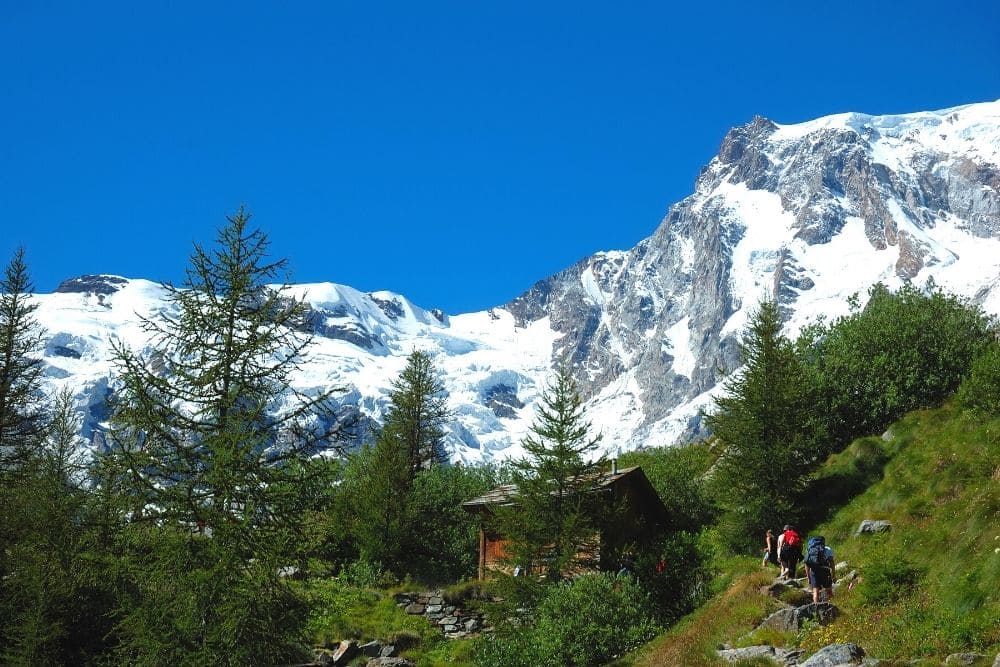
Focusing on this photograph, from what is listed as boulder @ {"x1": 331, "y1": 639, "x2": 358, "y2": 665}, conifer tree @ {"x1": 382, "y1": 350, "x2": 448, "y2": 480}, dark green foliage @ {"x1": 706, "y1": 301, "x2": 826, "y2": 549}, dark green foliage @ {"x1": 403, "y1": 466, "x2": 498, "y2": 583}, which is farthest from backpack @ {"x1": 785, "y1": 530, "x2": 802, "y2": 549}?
conifer tree @ {"x1": 382, "y1": 350, "x2": 448, "y2": 480}

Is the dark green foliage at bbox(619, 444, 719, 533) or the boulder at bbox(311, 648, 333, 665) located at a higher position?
the dark green foliage at bbox(619, 444, 719, 533)

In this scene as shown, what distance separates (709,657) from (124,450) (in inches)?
495

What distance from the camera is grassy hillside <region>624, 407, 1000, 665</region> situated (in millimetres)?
15172

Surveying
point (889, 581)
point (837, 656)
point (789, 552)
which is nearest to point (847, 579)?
point (789, 552)

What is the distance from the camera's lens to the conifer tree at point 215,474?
1602cm

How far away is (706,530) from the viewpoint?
38.0 metres

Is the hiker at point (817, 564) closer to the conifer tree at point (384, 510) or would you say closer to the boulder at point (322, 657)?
the boulder at point (322, 657)

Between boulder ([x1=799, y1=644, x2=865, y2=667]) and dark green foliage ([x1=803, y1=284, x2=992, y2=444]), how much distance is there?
2210cm

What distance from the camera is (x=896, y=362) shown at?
35.9m

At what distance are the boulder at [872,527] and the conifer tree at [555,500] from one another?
329 inches

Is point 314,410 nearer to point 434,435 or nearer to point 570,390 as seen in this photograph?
point 570,390

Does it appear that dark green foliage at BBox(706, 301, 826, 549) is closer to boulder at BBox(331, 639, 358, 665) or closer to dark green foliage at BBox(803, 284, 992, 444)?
dark green foliage at BBox(803, 284, 992, 444)

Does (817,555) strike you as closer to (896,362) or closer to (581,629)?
(581,629)

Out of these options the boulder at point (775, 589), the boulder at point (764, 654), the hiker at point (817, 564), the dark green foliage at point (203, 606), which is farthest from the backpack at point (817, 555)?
the dark green foliage at point (203, 606)
